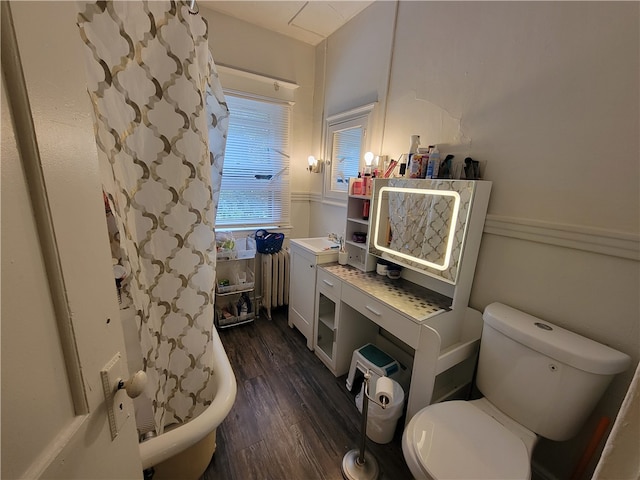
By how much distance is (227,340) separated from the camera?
7.77 ft

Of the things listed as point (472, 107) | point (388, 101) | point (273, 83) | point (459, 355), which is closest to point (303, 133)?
point (273, 83)

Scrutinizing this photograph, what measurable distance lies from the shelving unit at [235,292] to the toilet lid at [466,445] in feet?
6.12

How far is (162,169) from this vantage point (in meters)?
0.92

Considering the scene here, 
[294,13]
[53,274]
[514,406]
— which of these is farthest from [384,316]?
[294,13]

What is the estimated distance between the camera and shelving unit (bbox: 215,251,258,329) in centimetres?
251

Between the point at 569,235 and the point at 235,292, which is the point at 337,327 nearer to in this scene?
the point at 235,292

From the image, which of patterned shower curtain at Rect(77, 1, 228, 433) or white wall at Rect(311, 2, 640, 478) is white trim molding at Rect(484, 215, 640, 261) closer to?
white wall at Rect(311, 2, 640, 478)

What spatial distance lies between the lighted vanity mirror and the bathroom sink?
→ 40 cm

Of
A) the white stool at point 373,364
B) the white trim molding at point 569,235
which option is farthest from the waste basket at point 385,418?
the white trim molding at point 569,235

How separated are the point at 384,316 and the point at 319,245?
99 cm

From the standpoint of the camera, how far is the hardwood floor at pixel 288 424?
1358 mm

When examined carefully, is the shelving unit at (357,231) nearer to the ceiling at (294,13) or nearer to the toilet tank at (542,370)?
the toilet tank at (542,370)

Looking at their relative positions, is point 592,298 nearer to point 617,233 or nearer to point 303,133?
point 617,233

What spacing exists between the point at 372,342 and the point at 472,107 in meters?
1.76
